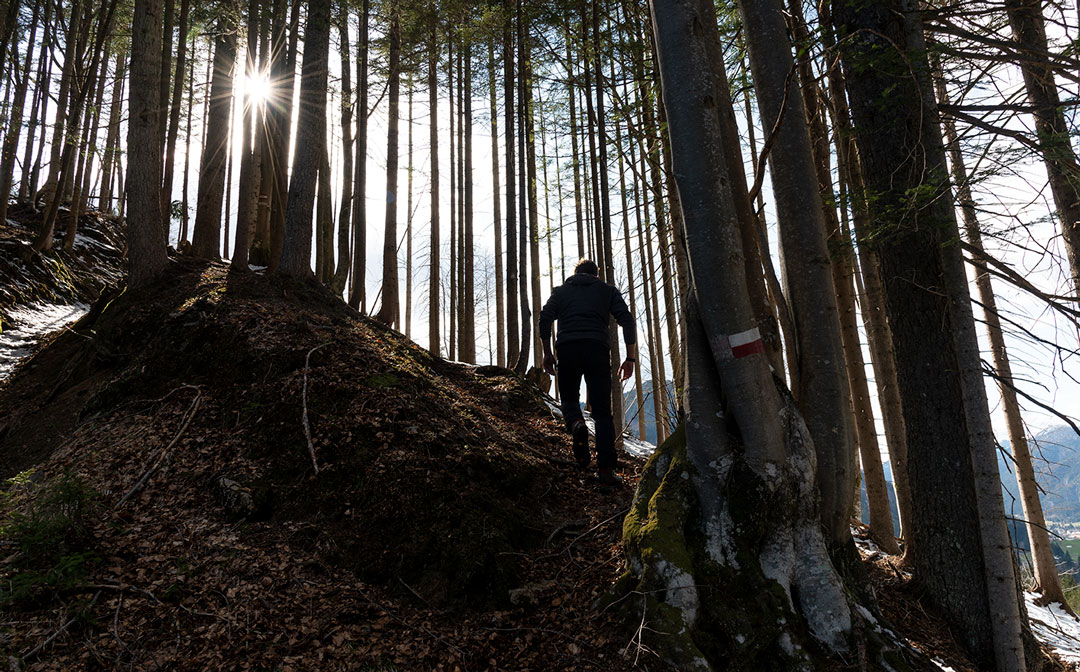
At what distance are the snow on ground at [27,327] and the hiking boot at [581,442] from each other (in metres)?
6.85

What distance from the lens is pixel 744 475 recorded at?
2.71 m

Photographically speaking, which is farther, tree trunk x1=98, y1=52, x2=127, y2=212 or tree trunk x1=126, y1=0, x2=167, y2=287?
tree trunk x1=98, y1=52, x2=127, y2=212

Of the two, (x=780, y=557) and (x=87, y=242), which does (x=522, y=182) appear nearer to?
(x=780, y=557)

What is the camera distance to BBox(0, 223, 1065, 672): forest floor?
2.36 m

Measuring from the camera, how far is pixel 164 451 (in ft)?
11.9

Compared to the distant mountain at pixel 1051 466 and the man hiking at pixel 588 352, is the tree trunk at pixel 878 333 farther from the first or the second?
the man hiking at pixel 588 352

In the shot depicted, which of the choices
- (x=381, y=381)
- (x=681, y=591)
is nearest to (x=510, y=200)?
(x=381, y=381)

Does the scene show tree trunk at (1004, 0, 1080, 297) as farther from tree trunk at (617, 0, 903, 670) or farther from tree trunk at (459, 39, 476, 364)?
tree trunk at (459, 39, 476, 364)

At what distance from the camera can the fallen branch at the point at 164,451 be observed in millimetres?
3262

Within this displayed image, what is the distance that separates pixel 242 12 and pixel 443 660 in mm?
11528

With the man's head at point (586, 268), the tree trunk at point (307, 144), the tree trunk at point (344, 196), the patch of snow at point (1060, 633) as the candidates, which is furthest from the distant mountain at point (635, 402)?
the tree trunk at point (344, 196)

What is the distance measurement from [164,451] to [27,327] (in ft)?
21.5

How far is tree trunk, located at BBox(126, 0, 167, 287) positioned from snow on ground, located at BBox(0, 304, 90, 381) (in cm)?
204

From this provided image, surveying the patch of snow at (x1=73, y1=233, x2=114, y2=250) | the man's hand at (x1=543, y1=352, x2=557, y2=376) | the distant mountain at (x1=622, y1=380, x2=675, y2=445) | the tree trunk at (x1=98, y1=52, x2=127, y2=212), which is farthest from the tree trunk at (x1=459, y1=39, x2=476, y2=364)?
the tree trunk at (x1=98, y1=52, x2=127, y2=212)
